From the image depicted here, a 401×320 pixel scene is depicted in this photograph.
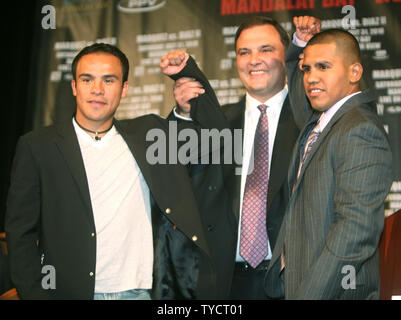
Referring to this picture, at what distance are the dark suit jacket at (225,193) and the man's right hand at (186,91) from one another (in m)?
0.03

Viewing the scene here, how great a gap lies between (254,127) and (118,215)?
98 centimetres

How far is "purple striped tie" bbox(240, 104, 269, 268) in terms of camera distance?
2.68 meters

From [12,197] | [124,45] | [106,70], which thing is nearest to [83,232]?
[12,197]

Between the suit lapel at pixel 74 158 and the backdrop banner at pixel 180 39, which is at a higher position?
the backdrop banner at pixel 180 39

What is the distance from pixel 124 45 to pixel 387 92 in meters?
2.17

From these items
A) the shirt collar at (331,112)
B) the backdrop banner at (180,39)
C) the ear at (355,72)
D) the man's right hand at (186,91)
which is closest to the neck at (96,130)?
the man's right hand at (186,91)

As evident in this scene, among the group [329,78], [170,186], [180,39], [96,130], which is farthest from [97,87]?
[180,39]

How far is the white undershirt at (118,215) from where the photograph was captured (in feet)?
7.98

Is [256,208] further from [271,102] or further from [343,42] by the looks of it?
[343,42]

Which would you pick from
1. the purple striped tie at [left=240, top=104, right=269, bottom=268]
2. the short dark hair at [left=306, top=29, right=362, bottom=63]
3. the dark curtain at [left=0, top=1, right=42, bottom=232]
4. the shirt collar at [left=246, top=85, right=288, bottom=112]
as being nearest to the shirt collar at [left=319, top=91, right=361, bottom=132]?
the short dark hair at [left=306, top=29, right=362, bottom=63]

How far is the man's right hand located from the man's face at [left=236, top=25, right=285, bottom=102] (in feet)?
1.40

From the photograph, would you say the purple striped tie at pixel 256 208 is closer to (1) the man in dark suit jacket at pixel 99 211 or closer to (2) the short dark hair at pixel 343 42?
(1) the man in dark suit jacket at pixel 99 211

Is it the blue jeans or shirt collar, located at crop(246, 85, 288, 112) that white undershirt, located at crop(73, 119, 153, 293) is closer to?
the blue jeans

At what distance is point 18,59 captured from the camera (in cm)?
446
